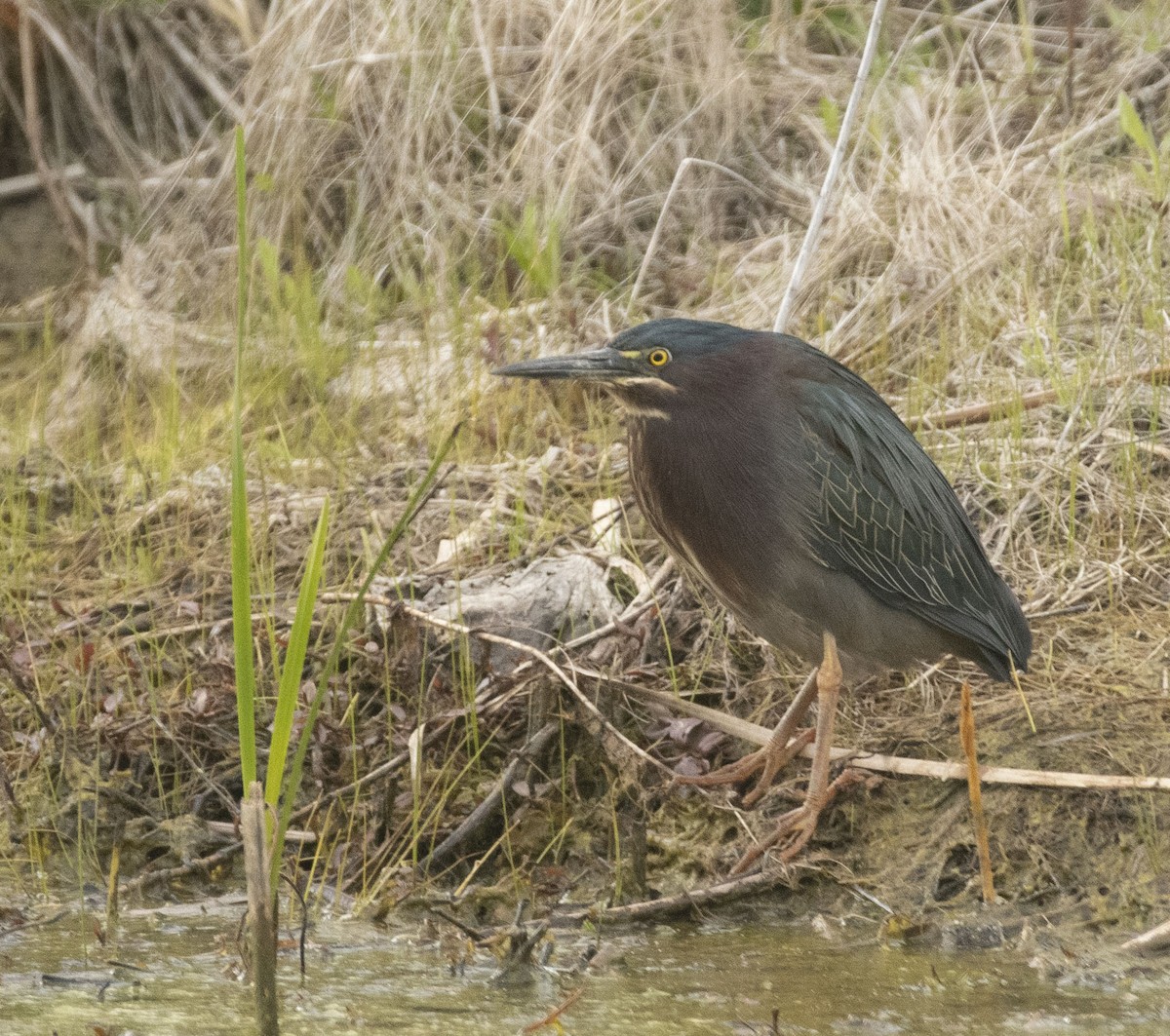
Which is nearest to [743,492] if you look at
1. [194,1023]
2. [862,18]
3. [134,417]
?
[194,1023]

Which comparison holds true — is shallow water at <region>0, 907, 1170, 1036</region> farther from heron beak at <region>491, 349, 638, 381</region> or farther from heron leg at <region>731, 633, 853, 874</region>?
heron beak at <region>491, 349, 638, 381</region>

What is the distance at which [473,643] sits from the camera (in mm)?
4000

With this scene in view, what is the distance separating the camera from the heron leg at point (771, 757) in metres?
3.71

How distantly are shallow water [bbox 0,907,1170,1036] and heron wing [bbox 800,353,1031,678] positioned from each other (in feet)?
2.81

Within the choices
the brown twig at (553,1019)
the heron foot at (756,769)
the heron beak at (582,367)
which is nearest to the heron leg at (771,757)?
the heron foot at (756,769)

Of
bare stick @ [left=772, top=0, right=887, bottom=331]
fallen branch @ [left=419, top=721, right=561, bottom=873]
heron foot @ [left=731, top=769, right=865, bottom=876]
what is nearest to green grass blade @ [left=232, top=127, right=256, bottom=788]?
fallen branch @ [left=419, top=721, right=561, bottom=873]

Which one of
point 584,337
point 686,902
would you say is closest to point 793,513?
point 686,902

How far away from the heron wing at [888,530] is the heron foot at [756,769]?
1.37 feet

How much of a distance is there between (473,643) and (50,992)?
56.4 inches

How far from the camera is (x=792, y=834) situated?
11.7ft

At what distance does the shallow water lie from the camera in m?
2.65

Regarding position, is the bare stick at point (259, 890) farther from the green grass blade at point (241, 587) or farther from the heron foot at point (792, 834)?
the heron foot at point (792, 834)

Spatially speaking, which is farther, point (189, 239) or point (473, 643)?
point (189, 239)

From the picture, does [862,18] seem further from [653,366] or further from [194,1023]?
[194,1023]
